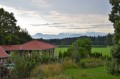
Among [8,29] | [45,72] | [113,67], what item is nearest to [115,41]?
[113,67]

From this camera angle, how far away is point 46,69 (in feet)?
76.0

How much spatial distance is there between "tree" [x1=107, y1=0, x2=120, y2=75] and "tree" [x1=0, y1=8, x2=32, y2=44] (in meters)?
42.2

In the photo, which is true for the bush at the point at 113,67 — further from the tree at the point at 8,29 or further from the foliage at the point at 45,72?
the tree at the point at 8,29

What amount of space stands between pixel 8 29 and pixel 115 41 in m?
45.2

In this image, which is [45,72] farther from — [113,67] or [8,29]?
[8,29]

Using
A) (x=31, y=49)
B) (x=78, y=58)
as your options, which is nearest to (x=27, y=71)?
(x=78, y=58)

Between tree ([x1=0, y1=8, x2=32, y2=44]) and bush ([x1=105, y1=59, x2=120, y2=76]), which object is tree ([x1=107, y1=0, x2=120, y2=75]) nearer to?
bush ([x1=105, y1=59, x2=120, y2=76])

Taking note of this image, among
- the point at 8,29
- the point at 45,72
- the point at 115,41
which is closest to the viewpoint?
the point at 115,41

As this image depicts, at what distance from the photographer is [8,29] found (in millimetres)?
58656

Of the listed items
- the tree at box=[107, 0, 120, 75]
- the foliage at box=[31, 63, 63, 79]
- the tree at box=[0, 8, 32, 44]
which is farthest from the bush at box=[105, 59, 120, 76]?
the tree at box=[0, 8, 32, 44]

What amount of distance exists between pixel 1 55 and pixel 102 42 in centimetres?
6389

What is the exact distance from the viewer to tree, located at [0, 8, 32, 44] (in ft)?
185

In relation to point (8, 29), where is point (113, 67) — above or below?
below

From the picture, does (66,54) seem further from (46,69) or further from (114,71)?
(114,71)
